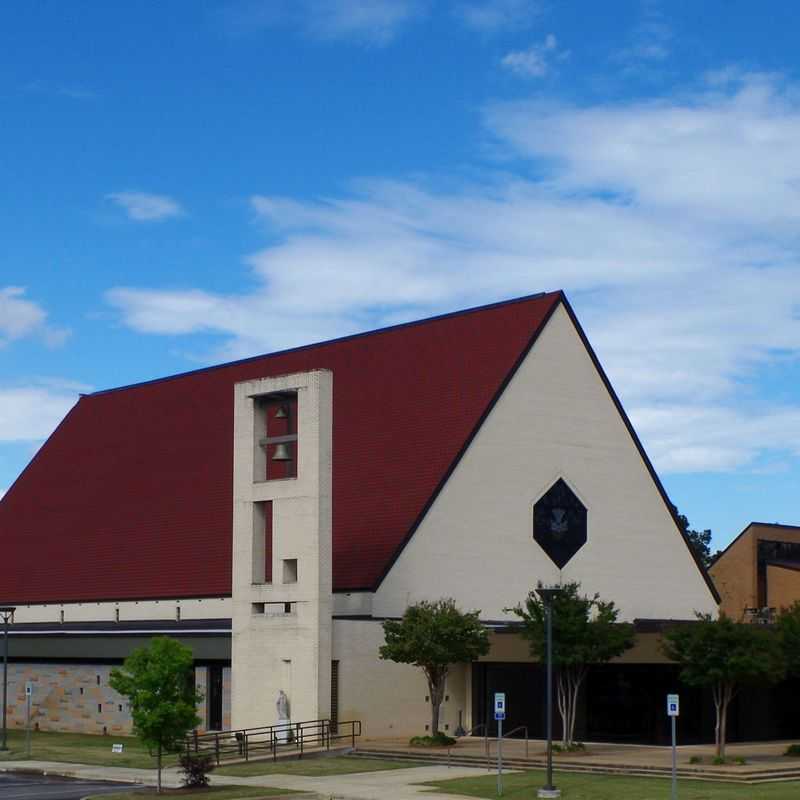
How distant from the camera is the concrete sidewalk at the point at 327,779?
33.8 metres

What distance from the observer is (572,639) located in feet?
136

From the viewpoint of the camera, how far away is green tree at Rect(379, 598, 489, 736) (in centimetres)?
4481

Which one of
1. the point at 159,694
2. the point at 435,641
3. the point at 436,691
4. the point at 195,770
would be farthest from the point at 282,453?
the point at 195,770

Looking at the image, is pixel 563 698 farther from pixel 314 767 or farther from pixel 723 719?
pixel 314 767

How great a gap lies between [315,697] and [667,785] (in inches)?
577

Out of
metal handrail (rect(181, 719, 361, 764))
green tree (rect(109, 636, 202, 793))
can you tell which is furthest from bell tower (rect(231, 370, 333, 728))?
green tree (rect(109, 636, 202, 793))

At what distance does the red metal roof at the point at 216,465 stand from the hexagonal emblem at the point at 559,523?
4728mm

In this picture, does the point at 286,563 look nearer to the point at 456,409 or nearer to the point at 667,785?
the point at 456,409

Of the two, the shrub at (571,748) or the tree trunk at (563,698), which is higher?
the tree trunk at (563,698)

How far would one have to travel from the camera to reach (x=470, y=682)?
5047cm

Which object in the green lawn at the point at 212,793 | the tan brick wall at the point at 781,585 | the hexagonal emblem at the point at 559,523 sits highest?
the hexagonal emblem at the point at 559,523

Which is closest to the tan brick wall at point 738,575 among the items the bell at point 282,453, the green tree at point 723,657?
the bell at point 282,453

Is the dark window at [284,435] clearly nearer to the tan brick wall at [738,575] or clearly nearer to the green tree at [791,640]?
the green tree at [791,640]

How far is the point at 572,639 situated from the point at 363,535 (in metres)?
12.8
